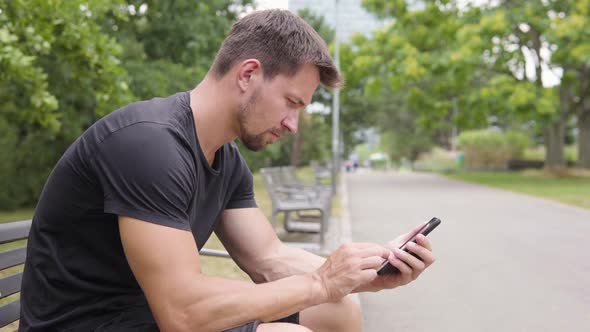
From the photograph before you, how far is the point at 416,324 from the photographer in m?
4.37

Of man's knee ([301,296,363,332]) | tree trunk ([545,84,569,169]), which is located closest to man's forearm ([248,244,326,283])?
man's knee ([301,296,363,332])

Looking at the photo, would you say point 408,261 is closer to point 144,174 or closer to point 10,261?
point 144,174

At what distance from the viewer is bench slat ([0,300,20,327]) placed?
219cm

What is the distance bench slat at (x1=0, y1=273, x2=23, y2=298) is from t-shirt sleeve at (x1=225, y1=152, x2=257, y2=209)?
2.69 feet

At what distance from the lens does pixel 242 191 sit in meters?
2.36

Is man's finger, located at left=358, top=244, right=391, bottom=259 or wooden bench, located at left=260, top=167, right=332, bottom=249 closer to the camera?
man's finger, located at left=358, top=244, right=391, bottom=259

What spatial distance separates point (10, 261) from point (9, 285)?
92 mm

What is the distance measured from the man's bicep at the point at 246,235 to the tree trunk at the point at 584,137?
81.5 feet

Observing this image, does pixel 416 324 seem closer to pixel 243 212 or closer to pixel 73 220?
pixel 243 212

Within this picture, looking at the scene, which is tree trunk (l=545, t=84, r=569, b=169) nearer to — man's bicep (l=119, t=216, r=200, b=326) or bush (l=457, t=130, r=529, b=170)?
bush (l=457, t=130, r=529, b=170)

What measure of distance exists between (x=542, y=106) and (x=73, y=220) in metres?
19.2

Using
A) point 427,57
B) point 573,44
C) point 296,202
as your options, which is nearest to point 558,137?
point 573,44

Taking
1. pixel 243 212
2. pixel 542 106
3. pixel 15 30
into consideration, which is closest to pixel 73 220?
pixel 243 212

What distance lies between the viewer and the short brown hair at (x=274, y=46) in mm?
1918
